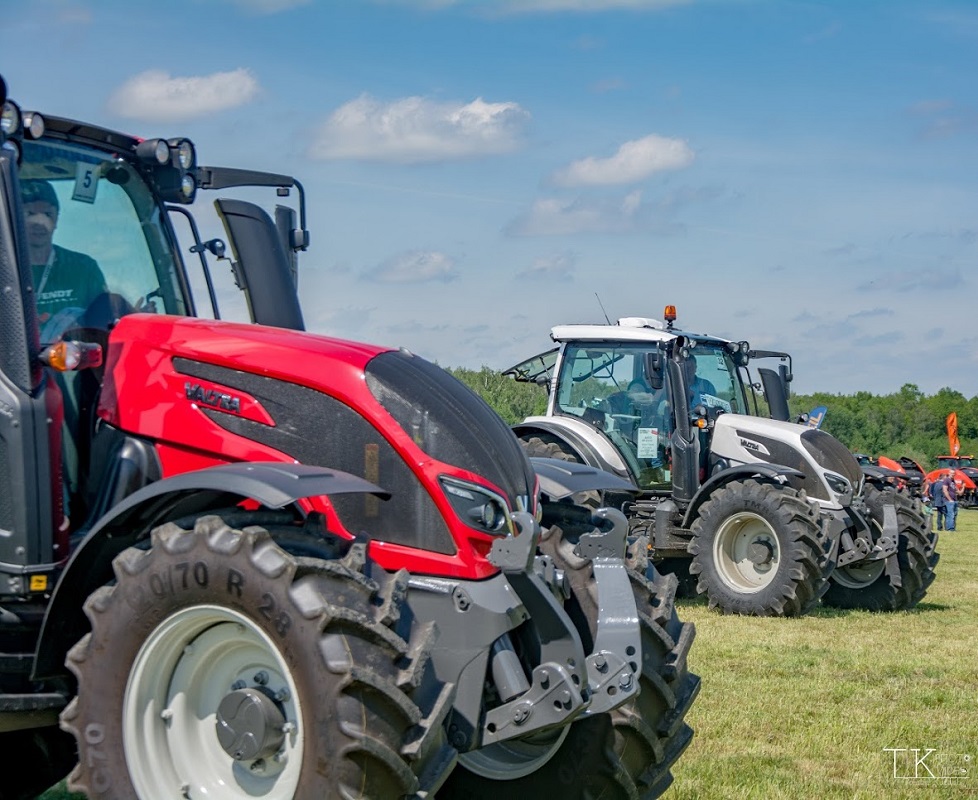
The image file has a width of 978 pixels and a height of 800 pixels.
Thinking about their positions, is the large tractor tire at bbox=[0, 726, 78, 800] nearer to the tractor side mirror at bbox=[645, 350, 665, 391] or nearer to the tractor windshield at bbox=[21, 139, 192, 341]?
the tractor windshield at bbox=[21, 139, 192, 341]

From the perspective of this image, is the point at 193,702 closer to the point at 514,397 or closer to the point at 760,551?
the point at 760,551

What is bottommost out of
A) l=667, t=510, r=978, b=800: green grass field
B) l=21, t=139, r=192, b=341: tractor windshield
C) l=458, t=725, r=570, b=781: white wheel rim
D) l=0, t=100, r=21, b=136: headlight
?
l=667, t=510, r=978, b=800: green grass field

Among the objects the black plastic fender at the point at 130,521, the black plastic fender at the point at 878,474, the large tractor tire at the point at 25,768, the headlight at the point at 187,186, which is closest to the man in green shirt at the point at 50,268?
the headlight at the point at 187,186

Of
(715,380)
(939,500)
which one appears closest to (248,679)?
(715,380)

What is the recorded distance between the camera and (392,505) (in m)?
4.08

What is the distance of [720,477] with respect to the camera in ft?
39.2

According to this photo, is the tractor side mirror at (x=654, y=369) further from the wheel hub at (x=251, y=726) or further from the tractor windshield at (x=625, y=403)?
the wheel hub at (x=251, y=726)

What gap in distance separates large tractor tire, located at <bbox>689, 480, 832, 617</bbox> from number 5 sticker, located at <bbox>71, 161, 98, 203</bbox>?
7.77 m

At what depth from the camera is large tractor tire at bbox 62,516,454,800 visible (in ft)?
11.2

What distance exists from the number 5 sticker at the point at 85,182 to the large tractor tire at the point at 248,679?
1.66 metres

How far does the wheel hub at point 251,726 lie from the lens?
358 centimetres

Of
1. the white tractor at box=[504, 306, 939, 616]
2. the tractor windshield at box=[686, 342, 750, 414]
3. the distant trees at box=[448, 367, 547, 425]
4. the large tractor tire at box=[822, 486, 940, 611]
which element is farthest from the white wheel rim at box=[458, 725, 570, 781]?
the distant trees at box=[448, 367, 547, 425]

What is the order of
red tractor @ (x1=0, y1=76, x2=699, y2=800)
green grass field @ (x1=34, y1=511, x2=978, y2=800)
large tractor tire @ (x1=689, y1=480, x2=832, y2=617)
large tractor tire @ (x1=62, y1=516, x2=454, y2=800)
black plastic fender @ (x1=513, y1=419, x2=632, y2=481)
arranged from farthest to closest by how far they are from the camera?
black plastic fender @ (x1=513, y1=419, x2=632, y2=481) → large tractor tire @ (x1=689, y1=480, x2=832, y2=617) → green grass field @ (x1=34, y1=511, x2=978, y2=800) → red tractor @ (x1=0, y1=76, x2=699, y2=800) → large tractor tire @ (x1=62, y1=516, x2=454, y2=800)

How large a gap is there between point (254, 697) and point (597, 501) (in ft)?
6.40
